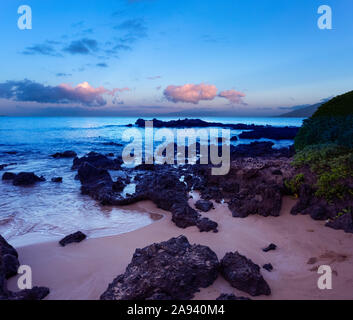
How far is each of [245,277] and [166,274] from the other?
48.2 inches

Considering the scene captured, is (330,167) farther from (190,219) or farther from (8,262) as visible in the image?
(8,262)

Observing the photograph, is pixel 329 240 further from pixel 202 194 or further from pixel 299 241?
pixel 202 194

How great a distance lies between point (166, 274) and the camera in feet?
11.6

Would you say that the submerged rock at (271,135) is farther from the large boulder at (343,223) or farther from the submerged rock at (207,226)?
the submerged rock at (207,226)

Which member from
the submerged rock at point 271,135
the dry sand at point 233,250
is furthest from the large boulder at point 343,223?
the submerged rock at point 271,135

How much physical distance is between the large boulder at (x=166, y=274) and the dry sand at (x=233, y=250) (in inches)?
8.9

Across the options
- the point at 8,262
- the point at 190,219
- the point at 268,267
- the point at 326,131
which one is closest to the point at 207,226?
the point at 190,219

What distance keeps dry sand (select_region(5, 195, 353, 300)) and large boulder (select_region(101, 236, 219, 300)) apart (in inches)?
8.9

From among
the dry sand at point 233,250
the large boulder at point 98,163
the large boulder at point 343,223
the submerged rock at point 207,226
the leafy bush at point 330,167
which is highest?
the leafy bush at point 330,167

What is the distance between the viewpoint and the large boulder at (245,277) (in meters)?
3.59

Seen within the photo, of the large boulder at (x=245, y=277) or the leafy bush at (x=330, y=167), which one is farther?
the leafy bush at (x=330, y=167)

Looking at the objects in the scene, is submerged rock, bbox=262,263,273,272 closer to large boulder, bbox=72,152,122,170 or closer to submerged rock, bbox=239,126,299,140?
large boulder, bbox=72,152,122,170

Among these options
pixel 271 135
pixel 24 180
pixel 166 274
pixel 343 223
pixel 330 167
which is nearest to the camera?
pixel 166 274
